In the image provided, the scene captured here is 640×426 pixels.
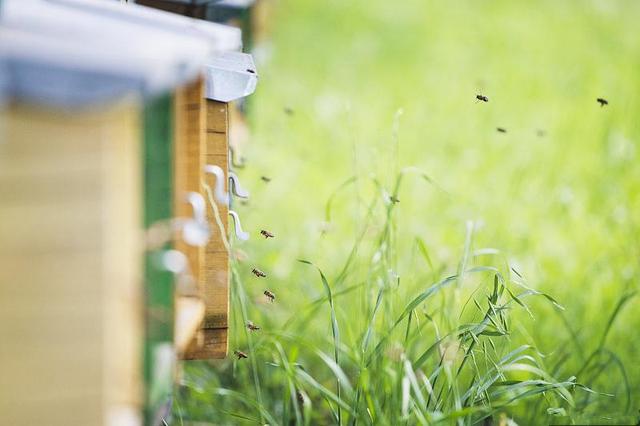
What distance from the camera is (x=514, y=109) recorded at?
412cm

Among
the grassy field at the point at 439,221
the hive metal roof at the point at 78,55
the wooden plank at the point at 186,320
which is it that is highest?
the hive metal roof at the point at 78,55

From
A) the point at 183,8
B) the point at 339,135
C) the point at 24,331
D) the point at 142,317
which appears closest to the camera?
the point at 24,331

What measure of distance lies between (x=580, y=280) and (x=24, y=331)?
2064mm

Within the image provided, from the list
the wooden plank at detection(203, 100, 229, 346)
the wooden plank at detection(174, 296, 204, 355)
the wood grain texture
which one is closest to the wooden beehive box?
the wood grain texture

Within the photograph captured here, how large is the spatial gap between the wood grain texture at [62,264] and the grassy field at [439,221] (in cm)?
43

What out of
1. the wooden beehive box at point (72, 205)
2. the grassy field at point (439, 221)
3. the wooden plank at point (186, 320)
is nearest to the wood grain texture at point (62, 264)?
the wooden beehive box at point (72, 205)

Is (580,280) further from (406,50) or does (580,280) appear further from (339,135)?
(406,50)

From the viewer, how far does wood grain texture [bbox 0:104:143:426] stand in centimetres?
102

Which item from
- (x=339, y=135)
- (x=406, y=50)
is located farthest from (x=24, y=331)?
(x=406, y=50)

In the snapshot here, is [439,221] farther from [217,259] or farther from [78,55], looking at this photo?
[78,55]

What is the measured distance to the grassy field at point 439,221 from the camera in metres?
1.58

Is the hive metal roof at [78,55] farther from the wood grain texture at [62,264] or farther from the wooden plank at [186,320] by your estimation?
the wooden plank at [186,320]

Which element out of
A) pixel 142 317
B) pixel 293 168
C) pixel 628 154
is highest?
pixel 142 317

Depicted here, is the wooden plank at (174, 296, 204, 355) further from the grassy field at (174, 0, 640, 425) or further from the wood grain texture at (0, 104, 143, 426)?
the wood grain texture at (0, 104, 143, 426)
